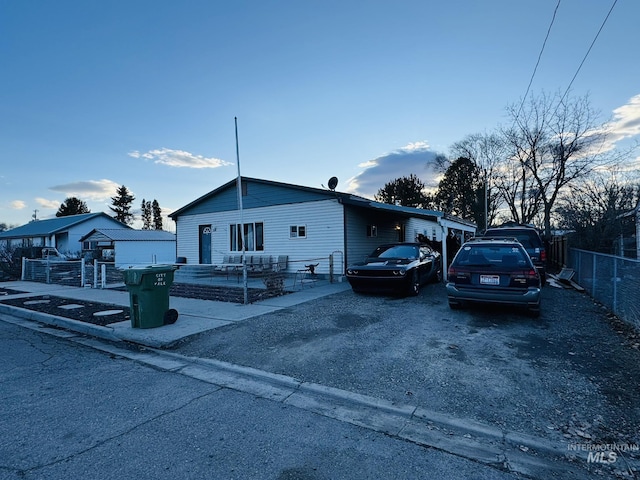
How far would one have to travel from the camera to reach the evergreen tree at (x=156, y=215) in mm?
86750

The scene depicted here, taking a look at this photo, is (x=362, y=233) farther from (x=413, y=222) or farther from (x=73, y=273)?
(x=73, y=273)

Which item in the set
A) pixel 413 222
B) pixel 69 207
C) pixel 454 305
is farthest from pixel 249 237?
pixel 69 207

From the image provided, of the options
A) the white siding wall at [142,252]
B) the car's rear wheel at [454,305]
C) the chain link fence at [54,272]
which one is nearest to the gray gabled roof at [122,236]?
the white siding wall at [142,252]

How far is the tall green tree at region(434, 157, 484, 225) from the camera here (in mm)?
42469

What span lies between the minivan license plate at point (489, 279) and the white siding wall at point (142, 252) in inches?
1001

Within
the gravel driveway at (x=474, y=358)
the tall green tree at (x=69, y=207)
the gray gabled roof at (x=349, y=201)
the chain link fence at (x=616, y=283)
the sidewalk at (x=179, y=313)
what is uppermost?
the tall green tree at (x=69, y=207)

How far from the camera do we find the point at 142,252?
93.5 feet

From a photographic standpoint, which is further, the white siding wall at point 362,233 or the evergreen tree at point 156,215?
the evergreen tree at point 156,215

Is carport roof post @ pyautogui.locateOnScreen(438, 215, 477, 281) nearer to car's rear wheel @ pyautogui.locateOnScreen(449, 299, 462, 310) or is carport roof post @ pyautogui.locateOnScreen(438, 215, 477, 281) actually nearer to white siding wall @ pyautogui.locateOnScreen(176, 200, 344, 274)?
car's rear wheel @ pyautogui.locateOnScreen(449, 299, 462, 310)

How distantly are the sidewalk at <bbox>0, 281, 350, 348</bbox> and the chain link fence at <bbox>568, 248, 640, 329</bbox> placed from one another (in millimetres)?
7015

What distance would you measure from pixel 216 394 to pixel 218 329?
287 cm

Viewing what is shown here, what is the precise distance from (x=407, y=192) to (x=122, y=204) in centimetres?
6232

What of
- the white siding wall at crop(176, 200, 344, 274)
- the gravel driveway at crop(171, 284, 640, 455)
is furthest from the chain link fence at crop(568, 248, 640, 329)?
the white siding wall at crop(176, 200, 344, 274)

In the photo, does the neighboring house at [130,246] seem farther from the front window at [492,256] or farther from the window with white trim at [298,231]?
the front window at [492,256]
